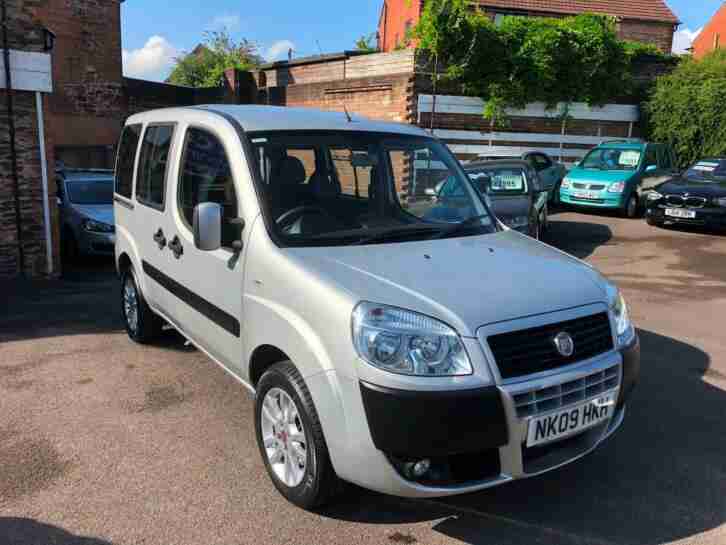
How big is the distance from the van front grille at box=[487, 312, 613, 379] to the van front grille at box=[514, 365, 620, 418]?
3.6 inches

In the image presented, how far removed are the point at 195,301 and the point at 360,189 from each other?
1.30 meters

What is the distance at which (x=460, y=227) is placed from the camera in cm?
405

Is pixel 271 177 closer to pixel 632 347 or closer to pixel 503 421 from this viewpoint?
pixel 503 421

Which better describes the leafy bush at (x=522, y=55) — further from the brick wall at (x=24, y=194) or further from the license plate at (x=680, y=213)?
the brick wall at (x=24, y=194)

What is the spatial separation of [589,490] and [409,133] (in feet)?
8.31

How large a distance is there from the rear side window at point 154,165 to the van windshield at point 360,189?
1189mm

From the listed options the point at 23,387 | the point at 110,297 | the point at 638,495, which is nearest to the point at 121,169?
the point at 23,387

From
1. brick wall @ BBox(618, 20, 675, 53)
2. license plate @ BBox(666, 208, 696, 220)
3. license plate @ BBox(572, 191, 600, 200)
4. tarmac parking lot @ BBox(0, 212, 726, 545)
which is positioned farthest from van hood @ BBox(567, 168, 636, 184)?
brick wall @ BBox(618, 20, 675, 53)

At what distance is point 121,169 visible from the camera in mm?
5914

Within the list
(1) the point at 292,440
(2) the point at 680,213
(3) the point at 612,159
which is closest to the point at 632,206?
(3) the point at 612,159

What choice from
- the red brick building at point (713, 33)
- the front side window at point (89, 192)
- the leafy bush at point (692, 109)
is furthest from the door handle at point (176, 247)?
the red brick building at point (713, 33)

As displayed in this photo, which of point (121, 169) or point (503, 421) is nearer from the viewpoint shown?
point (503, 421)

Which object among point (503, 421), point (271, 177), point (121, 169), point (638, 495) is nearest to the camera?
point (503, 421)

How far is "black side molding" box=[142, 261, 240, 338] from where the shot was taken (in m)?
3.83
